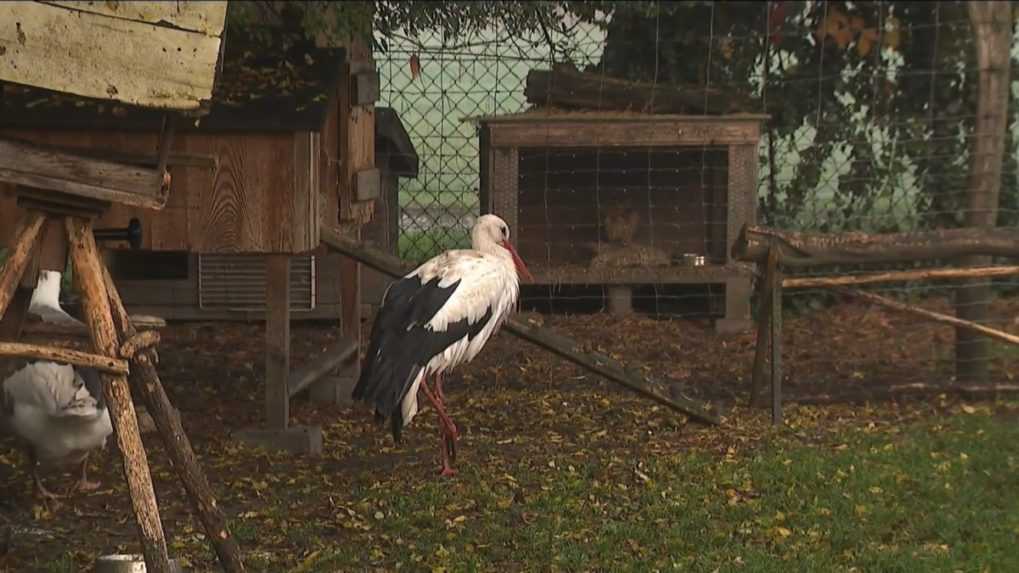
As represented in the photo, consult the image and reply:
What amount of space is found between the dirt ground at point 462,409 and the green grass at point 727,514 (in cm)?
37

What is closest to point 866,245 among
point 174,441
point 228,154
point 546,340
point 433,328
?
point 546,340

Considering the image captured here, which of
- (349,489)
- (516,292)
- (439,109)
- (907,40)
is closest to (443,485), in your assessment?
(349,489)

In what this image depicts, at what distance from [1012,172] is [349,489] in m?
6.38

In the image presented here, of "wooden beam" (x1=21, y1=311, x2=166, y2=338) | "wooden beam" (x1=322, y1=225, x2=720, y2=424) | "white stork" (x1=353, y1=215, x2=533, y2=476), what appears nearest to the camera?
"wooden beam" (x1=21, y1=311, x2=166, y2=338)

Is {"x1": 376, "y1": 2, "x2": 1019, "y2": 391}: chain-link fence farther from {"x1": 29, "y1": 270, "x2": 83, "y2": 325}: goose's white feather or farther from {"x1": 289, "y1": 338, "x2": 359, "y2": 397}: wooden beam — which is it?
{"x1": 29, "y1": 270, "x2": 83, "y2": 325}: goose's white feather

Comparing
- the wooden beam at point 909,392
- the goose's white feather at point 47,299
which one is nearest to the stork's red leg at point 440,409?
the goose's white feather at point 47,299

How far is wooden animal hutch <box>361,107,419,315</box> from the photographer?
37.1 ft

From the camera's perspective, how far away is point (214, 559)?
668 cm

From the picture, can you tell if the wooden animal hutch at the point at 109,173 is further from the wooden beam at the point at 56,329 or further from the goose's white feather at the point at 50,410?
the goose's white feather at the point at 50,410

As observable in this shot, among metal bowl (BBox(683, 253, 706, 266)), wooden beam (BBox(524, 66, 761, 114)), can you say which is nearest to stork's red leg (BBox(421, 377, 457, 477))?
wooden beam (BBox(524, 66, 761, 114))

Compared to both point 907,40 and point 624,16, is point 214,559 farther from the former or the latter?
point 907,40

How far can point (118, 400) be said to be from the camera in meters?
5.77

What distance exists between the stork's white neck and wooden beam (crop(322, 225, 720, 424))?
1342mm

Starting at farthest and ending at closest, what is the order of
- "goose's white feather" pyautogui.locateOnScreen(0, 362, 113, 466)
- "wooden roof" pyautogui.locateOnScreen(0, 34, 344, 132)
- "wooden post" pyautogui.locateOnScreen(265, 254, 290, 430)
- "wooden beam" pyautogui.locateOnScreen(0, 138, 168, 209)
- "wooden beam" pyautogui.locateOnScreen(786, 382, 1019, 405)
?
1. "wooden beam" pyautogui.locateOnScreen(786, 382, 1019, 405)
2. "wooden post" pyautogui.locateOnScreen(265, 254, 290, 430)
3. "wooden roof" pyautogui.locateOnScreen(0, 34, 344, 132)
4. "goose's white feather" pyautogui.locateOnScreen(0, 362, 113, 466)
5. "wooden beam" pyautogui.locateOnScreen(0, 138, 168, 209)
